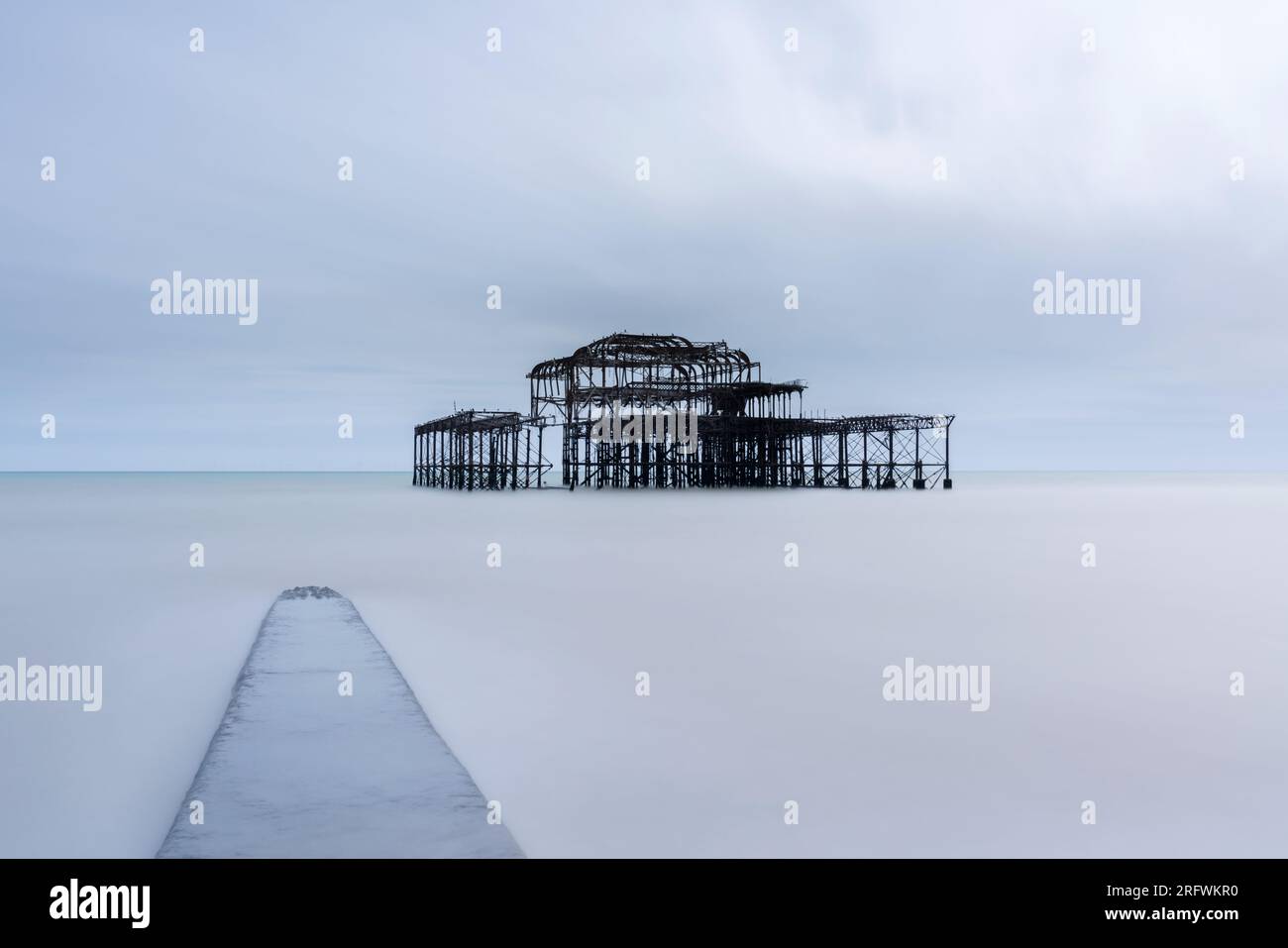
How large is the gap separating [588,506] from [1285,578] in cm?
2581

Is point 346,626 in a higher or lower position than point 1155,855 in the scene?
Answer: higher

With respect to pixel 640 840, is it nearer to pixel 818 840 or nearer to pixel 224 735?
pixel 818 840

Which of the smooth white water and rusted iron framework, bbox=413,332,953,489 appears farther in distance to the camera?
rusted iron framework, bbox=413,332,953,489

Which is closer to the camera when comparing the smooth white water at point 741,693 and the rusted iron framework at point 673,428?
the smooth white water at point 741,693

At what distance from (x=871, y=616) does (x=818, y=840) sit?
7.22m

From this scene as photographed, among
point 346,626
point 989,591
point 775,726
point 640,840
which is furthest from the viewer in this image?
point 989,591

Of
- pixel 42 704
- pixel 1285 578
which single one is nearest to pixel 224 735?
pixel 42 704

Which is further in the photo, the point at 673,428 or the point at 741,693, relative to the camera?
the point at 673,428

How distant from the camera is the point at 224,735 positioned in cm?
576

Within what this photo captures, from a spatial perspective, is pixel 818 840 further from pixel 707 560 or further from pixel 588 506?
pixel 588 506

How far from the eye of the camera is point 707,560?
1847 centimetres
